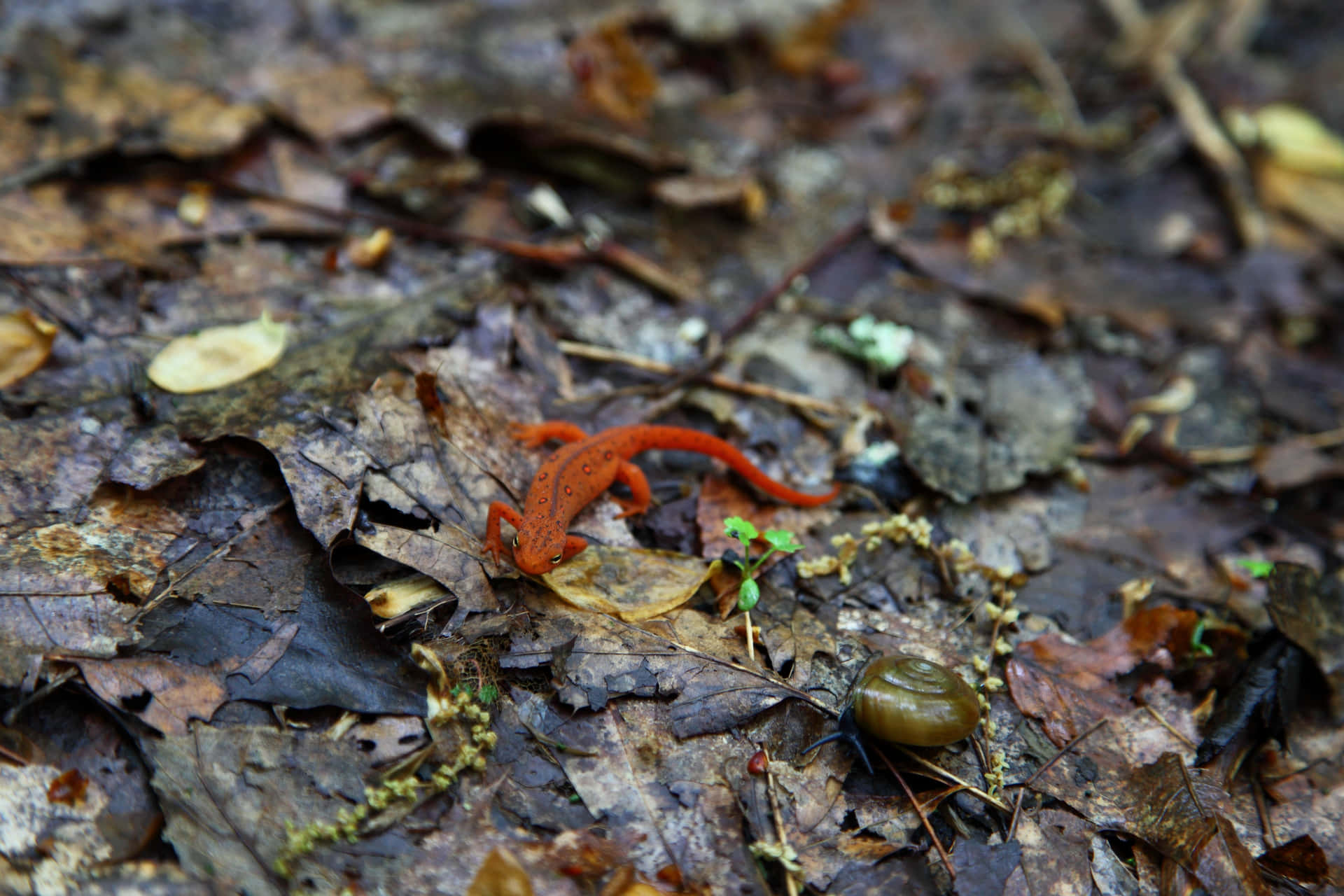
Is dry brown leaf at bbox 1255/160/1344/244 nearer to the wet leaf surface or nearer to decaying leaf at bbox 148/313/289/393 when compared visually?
the wet leaf surface

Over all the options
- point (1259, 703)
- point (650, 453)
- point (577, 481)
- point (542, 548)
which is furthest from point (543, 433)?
point (1259, 703)

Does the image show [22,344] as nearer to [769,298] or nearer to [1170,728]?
[769,298]

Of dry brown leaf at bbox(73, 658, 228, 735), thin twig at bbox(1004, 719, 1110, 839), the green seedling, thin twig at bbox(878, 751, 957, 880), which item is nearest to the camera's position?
dry brown leaf at bbox(73, 658, 228, 735)

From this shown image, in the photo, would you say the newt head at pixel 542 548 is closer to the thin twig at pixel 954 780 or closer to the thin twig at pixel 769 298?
the thin twig at pixel 769 298

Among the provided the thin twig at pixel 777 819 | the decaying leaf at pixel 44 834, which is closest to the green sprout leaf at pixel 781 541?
the thin twig at pixel 777 819

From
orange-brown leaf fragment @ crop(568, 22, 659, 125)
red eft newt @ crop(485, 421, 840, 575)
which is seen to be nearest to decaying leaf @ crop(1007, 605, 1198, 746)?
red eft newt @ crop(485, 421, 840, 575)
